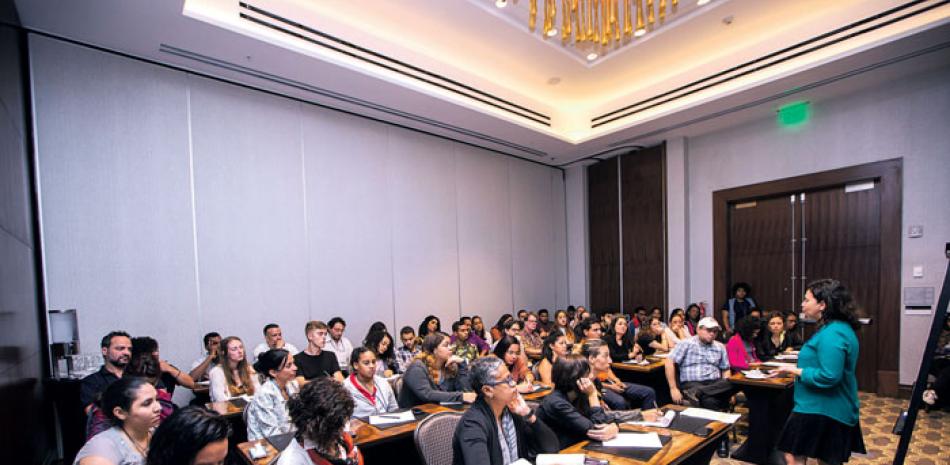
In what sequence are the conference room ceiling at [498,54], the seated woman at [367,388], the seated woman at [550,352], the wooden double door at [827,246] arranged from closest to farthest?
the seated woman at [367,388] < the seated woman at [550,352] < the conference room ceiling at [498,54] < the wooden double door at [827,246]

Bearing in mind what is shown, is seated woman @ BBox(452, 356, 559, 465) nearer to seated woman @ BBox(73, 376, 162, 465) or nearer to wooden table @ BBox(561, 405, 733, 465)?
wooden table @ BBox(561, 405, 733, 465)

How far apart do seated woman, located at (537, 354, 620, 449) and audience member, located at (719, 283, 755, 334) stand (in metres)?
5.89

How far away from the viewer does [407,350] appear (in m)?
5.74

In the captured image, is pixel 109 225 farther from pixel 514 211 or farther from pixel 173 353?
pixel 514 211

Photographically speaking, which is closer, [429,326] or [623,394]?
[623,394]

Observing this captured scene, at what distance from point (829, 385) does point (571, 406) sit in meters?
1.46

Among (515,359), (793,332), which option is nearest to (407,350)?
(515,359)

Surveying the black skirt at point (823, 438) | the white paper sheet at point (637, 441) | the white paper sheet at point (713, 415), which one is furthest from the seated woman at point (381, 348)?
the black skirt at point (823, 438)

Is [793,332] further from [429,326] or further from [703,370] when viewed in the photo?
[429,326]

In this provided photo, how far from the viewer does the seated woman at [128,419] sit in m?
2.12

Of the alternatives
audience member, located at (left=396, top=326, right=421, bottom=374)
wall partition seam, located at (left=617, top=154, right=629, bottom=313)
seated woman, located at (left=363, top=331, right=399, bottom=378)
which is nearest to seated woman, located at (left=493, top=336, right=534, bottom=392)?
seated woman, located at (left=363, top=331, right=399, bottom=378)

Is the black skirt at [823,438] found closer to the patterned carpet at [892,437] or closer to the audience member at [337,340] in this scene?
the patterned carpet at [892,437]

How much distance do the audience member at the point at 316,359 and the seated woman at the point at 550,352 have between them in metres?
2.09

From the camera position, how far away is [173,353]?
5.23 meters
